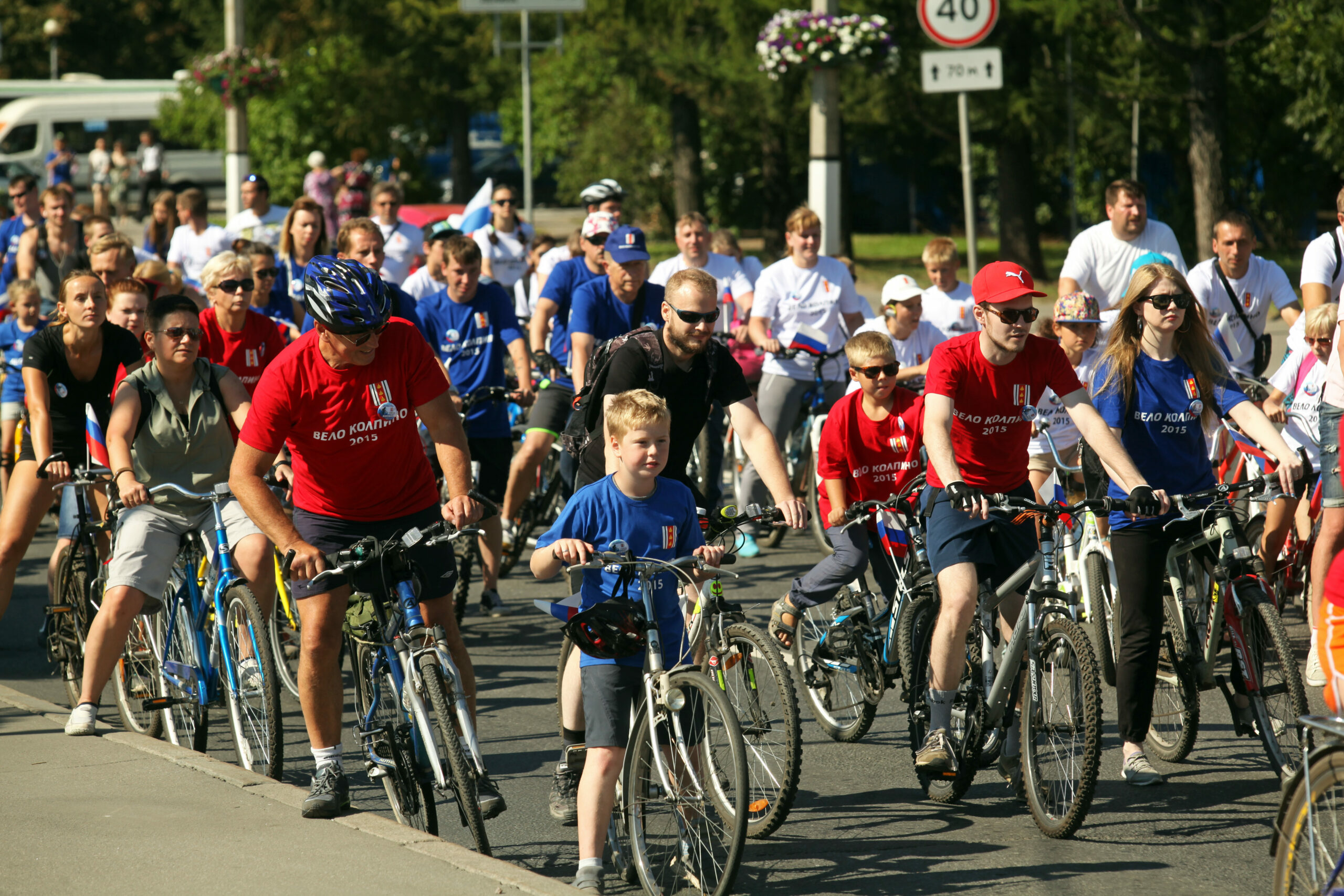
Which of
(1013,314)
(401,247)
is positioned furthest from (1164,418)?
(401,247)

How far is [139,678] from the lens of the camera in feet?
22.5

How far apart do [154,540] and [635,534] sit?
2.55 metres

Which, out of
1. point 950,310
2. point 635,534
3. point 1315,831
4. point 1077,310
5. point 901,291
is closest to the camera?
point 1315,831

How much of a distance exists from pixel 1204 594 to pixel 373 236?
5.64 metres

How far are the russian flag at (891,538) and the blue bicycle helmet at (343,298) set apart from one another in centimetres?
254

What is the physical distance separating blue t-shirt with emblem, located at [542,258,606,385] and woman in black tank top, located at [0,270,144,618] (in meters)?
2.94

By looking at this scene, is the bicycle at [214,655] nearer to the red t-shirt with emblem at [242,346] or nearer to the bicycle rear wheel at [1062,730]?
the red t-shirt with emblem at [242,346]

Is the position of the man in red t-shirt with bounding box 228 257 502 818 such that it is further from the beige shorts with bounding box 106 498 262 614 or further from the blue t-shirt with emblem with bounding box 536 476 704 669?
the beige shorts with bounding box 106 498 262 614

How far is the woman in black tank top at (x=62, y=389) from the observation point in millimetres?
7285

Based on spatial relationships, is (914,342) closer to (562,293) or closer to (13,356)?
(562,293)

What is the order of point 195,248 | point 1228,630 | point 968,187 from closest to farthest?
1. point 1228,630
2. point 968,187
3. point 195,248

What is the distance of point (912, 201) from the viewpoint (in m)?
40.8

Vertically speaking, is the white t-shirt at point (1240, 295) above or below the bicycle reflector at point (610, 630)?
above

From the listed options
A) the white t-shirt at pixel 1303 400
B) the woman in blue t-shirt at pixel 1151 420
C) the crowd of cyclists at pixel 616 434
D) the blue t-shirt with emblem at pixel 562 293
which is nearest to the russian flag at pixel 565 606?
the crowd of cyclists at pixel 616 434
